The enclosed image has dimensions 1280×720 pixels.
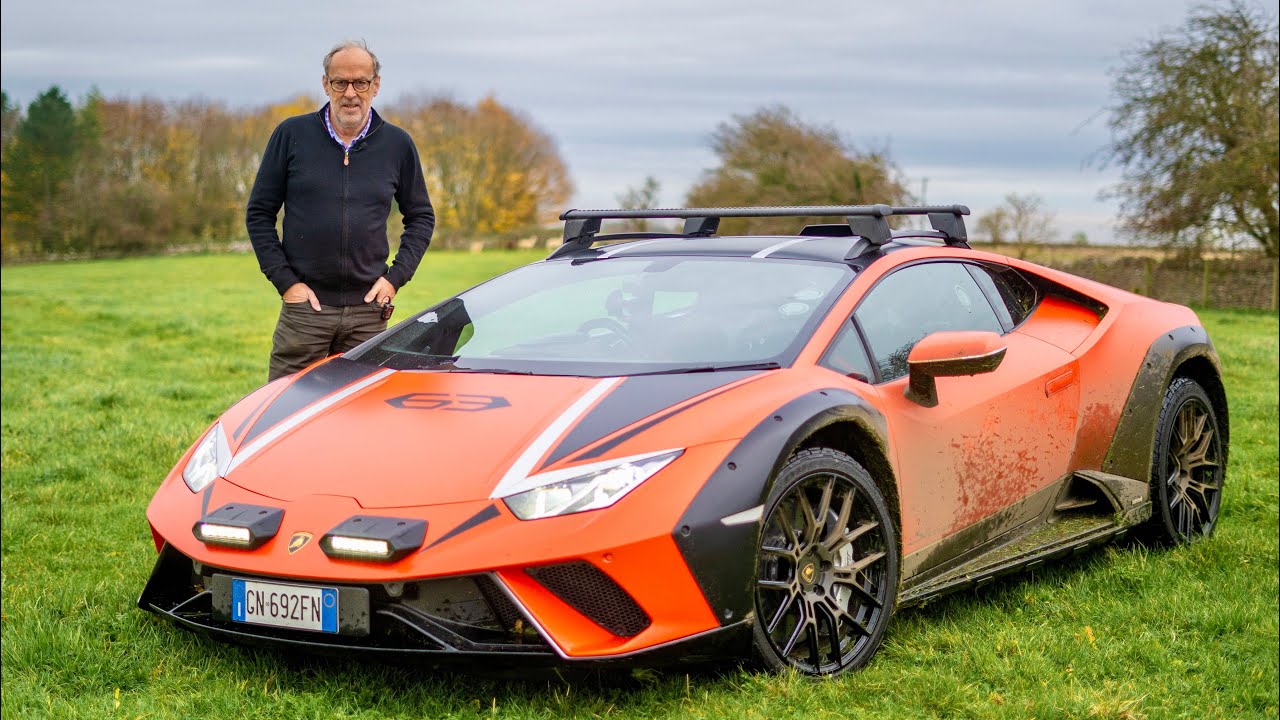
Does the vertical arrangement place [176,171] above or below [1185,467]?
above

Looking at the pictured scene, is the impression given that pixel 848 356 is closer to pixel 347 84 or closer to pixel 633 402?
pixel 633 402

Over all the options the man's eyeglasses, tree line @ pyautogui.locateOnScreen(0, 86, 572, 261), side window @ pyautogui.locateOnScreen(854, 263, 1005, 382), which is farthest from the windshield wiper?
tree line @ pyautogui.locateOnScreen(0, 86, 572, 261)

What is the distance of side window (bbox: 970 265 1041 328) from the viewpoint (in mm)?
5168

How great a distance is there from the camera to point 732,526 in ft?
11.1

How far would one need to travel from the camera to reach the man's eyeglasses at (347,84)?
5754 millimetres

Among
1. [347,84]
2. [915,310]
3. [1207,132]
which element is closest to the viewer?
[915,310]

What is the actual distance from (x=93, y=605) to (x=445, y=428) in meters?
1.74

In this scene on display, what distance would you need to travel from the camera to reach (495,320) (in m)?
4.75

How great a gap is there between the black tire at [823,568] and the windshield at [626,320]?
445 mm

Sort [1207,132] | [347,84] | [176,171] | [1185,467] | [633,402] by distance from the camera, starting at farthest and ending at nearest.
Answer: [176,171] < [1207,132] < [347,84] < [1185,467] < [633,402]

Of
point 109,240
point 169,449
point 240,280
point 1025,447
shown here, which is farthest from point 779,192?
point 109,240

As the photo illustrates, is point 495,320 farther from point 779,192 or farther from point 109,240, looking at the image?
point 109,240

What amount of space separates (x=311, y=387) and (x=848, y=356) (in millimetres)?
1823

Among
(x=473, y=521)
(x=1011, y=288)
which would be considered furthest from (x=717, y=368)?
(x=1011, y=288)
